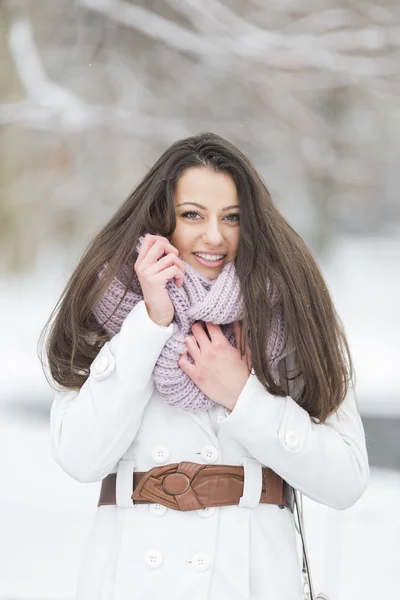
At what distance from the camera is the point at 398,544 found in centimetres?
371

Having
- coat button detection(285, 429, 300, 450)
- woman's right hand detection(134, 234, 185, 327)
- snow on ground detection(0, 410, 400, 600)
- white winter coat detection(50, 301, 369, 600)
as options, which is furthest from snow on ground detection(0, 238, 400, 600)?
woman's right hand detection(134, 234, 185, 327)

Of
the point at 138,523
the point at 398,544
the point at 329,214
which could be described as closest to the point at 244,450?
the point at 138,523

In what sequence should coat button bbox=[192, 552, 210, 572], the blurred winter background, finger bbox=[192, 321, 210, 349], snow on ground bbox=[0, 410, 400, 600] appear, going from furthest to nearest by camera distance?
the blurred winter background < snow on ground bbox=[0, 410, 400, 600] < finger bbox=[192, 321, 210, 349] < coat button bbox=[192, 552, 210, 572]

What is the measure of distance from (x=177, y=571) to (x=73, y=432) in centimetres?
30

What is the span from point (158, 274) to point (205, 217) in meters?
0.16

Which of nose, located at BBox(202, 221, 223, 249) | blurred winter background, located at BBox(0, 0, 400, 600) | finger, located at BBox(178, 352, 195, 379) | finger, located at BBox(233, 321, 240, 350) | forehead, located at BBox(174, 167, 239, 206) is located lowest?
finger, located at BBox(178, 352, 195, 379)

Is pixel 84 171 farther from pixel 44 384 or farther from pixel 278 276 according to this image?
pixel 278 276

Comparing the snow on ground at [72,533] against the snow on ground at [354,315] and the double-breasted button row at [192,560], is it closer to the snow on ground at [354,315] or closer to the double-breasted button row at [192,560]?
the snow on ground at [354,315]

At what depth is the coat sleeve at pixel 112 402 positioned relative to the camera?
5.20 feet

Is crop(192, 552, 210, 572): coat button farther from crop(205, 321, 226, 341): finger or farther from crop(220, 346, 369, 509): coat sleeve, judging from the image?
crop(205, 321, 226, 341): finger

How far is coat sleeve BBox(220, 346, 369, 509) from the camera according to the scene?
1.58m

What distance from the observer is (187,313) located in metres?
1.66

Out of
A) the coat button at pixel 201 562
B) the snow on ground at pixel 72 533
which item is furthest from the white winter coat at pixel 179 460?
the snow on ground at pixel 72 533

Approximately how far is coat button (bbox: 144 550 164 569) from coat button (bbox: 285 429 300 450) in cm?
30
